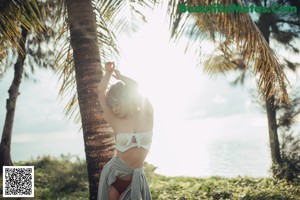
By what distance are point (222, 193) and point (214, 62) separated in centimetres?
514

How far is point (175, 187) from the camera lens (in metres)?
10.6

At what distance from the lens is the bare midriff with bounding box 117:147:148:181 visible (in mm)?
3668

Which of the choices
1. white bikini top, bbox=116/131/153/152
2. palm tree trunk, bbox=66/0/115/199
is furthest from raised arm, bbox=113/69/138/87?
palm tree trunk, bbox=66/0/115/199

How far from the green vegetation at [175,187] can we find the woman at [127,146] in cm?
504

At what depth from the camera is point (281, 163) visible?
1229 centimetres

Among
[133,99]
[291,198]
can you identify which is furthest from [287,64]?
[133,99]

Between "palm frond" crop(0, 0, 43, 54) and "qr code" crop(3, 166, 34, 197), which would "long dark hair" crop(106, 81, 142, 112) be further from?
"qr code" crop(3, 166, 34, 197)

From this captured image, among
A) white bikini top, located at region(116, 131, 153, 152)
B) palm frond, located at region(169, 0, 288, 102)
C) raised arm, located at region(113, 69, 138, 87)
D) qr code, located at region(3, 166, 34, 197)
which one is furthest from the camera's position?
qr code, located at region(3, 166, 34, 197)

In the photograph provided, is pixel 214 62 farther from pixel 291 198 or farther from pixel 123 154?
pixel 123 154

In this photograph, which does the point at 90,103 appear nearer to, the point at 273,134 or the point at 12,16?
the point at 12,16

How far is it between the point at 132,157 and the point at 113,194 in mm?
435

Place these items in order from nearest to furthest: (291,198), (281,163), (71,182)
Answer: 1. (291,198)
2. (71,182)
3. (281,163)

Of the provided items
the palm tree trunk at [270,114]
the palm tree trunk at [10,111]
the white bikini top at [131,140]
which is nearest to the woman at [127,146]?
the white bikini top at [131,140]

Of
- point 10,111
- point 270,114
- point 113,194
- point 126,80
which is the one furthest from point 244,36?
point 10,111
